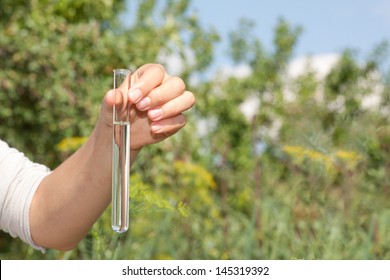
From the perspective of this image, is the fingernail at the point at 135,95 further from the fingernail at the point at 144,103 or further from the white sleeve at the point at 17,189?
the white sleeve at the point at 17,189

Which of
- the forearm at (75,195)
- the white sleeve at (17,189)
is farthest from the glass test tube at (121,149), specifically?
the white sleeve at (17,189)

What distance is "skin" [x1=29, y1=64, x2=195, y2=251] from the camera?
135 centimetres

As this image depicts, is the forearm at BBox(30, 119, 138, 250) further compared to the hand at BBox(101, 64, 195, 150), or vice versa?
the forearm at BBox(30, 119, 138, 250)

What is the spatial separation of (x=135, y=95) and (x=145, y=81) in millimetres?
43

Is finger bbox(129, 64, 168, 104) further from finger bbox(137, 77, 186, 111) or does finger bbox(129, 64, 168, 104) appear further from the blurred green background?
the blurred green background

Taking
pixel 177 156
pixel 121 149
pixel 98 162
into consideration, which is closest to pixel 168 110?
pixel 121 149

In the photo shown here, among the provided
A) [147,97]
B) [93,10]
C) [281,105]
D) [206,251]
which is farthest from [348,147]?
[147,97]

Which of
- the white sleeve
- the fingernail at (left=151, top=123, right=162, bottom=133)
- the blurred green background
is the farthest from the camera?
the blurred green background

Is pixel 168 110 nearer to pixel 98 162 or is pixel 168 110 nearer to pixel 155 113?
pixel 155 113

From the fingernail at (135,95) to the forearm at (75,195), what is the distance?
0.23 metres

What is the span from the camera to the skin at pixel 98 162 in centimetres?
135

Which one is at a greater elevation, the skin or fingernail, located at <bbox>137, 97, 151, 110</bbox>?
fingernail, located at <bbox>137, 97, 151, 110</bbox>

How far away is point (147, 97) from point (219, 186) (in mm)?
3312

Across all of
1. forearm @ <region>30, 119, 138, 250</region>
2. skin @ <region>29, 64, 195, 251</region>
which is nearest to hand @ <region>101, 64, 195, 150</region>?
skin @ <region>29, 64, 195, 251</region>
